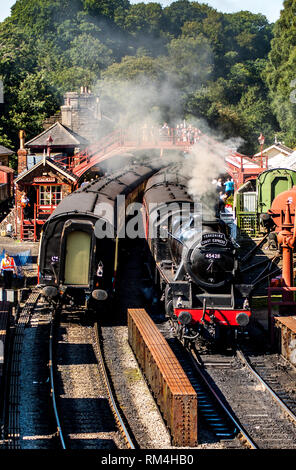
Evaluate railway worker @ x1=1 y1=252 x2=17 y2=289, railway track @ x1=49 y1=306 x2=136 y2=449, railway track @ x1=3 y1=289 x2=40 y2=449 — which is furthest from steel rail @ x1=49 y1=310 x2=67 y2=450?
railway worker @ x1=1 y1=252 x2=17 y2=289

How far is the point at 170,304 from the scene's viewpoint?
1398 cm

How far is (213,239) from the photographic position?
13.5m

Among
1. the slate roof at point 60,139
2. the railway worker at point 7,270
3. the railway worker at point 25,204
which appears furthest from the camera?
the slate roof at point 60,139

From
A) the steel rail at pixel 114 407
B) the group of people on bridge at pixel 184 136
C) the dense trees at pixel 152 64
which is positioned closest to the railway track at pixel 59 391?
the steel rail at pixel 114 407

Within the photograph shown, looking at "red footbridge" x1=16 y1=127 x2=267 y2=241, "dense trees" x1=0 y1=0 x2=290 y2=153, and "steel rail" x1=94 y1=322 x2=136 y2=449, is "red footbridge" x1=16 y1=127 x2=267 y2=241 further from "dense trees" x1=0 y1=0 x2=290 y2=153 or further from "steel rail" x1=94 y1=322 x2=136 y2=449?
"dense trees" x1=0 y1=0 x2=290 y2=153

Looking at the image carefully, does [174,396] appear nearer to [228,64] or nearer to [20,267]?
[20,267]

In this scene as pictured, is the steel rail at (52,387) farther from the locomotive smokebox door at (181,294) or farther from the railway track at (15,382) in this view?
the locomotive smokebox door at (181,294)

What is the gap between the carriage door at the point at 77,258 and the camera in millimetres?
15617

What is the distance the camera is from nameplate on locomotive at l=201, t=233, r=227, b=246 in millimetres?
13453

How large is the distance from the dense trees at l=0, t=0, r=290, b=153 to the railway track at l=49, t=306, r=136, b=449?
1331 inches

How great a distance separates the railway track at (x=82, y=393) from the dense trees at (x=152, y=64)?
3380 centimetres

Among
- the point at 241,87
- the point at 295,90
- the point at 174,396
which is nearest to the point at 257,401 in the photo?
the point at 174,396
